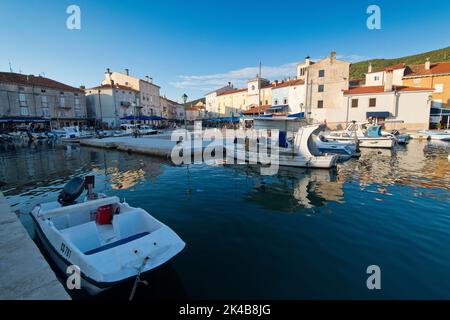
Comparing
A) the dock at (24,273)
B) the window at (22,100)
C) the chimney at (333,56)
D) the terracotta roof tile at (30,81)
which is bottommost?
the dock at (24,273)

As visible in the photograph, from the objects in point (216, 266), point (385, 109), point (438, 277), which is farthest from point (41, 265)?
point (385, 109)

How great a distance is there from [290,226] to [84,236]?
5.37m

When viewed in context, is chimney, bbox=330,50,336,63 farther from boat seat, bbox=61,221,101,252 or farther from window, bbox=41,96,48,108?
window, bbox=41,96,48,108

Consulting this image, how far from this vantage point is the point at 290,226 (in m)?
6.90

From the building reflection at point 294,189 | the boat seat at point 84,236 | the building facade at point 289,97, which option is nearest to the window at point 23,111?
the building facade at point 289,97

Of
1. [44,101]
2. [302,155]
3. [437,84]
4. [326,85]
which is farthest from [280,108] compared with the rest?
[44,101]

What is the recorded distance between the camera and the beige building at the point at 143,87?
60.8m

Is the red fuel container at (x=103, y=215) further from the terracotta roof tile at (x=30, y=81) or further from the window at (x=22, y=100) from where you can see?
the window at (x=22, y=100)

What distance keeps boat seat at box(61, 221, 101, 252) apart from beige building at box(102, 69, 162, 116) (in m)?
62.0

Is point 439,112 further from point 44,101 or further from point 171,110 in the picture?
point 171,110

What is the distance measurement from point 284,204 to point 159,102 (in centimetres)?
7216

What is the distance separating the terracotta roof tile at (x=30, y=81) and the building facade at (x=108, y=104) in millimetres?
3919

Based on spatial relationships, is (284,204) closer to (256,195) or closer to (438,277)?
(256,195)

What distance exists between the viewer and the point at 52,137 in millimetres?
36406
